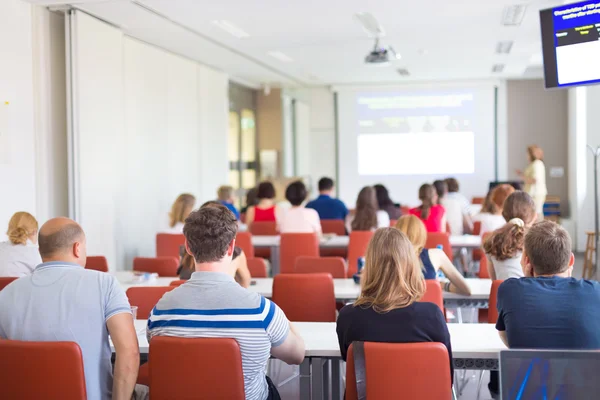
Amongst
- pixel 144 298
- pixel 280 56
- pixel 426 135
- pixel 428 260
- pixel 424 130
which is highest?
pixel 280 56

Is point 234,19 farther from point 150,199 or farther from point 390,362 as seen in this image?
point 390,362

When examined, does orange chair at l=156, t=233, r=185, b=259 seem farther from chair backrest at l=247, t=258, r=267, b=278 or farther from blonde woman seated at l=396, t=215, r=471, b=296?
blonde woman seated at l=396, t=215, r=471, b=296

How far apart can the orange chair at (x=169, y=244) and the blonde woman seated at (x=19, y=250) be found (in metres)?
2.09

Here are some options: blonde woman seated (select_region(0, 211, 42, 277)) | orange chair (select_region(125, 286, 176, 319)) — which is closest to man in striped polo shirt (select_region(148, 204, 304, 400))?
orange chair (select_region(125, 286, 176, 319))

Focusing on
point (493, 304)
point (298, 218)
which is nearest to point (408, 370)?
point (493, 304)

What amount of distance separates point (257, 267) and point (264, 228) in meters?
3.21

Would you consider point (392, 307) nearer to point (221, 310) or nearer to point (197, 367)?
point (221, 310)

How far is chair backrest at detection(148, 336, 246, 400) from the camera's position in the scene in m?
2.45

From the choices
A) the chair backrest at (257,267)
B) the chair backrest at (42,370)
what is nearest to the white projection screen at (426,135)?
the chair backrest at (257,267)

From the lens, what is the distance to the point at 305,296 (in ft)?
14.0

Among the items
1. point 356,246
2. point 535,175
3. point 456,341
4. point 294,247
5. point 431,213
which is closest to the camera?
point 456,341

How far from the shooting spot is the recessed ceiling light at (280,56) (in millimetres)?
10623

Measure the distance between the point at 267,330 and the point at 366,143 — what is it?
12.3 m

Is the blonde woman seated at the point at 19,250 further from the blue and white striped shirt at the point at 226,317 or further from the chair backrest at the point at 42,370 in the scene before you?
the blue and white striped shirt at the point at 226,317
